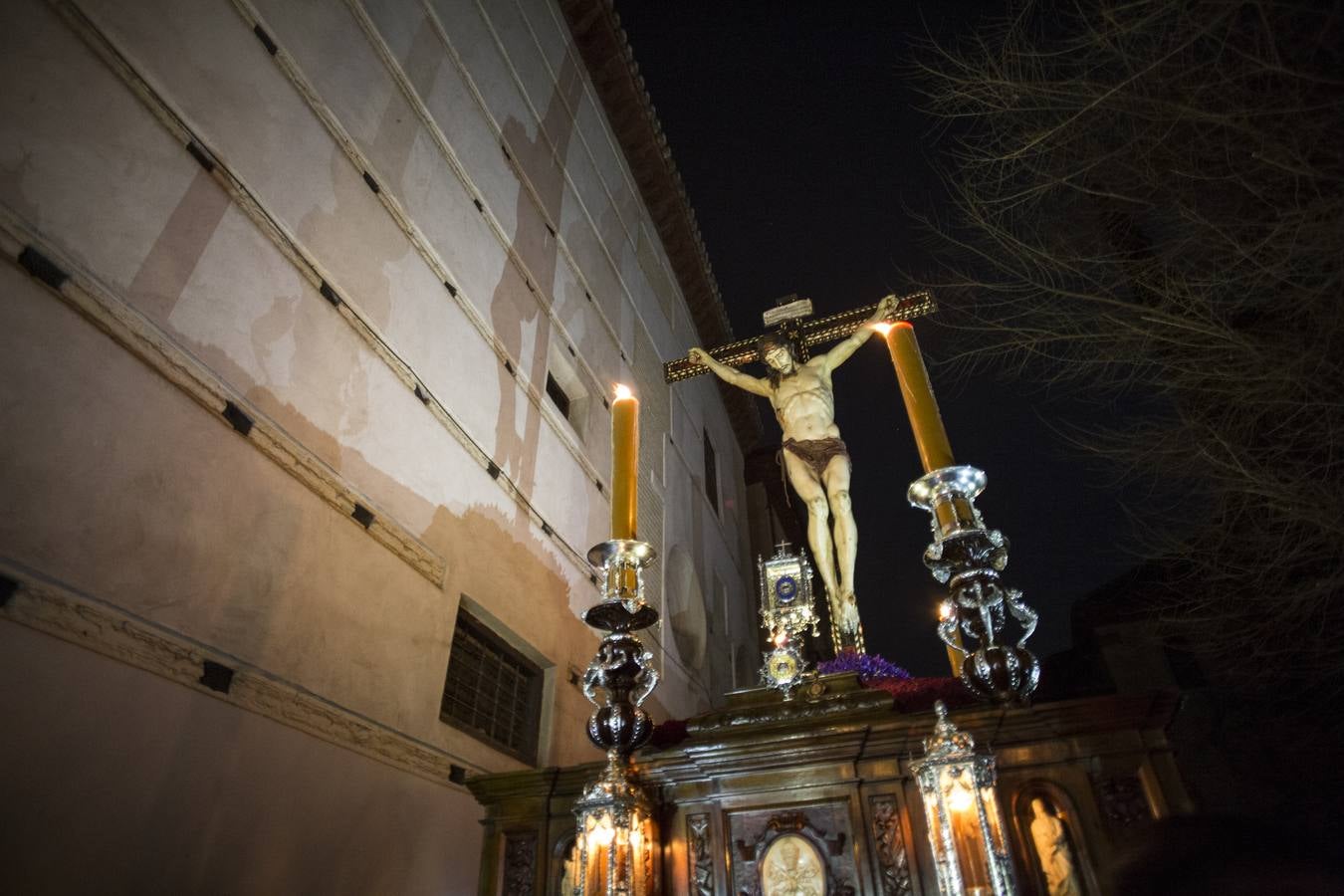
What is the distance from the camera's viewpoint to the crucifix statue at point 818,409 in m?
Result: 4.77

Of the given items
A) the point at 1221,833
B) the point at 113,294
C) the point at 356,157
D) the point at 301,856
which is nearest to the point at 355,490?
the point at 113,294

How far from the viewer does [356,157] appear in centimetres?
555

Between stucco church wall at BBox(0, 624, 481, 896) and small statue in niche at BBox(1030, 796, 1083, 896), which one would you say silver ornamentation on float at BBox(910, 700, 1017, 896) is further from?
stucco church wall at BBox(0, 624, 481, 896)

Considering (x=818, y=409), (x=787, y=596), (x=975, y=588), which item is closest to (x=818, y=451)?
(x=818, y=409)

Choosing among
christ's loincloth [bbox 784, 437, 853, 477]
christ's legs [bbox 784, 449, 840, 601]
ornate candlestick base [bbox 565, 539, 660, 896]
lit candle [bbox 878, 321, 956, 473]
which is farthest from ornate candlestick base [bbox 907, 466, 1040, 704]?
christ's loincloth [bbox 784, 437, 853, 477]

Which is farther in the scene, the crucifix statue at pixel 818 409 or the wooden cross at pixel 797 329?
the wooden cross at pixel 797 329

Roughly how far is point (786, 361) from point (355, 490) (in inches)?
131

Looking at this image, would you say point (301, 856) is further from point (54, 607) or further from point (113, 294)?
point (113, 294)

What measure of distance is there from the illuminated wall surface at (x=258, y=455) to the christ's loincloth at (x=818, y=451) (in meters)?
2.74

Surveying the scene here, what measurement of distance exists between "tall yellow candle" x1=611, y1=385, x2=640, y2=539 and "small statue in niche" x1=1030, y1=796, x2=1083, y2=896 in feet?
5.35

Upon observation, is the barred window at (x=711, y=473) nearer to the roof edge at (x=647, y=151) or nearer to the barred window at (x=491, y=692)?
the roof edge at (x=647, y=151)

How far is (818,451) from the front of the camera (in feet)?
16.9

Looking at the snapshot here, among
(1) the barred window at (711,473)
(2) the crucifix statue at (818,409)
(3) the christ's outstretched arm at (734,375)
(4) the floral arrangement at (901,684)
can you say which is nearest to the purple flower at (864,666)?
(4) the floral arrangement at (901,684)

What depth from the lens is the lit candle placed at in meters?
2.58
